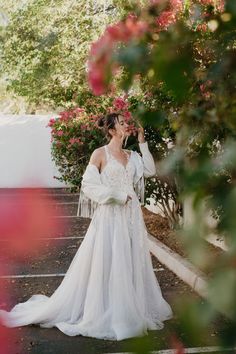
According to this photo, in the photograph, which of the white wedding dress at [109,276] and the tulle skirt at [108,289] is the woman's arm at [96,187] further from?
the tulle skirt at [108,289]

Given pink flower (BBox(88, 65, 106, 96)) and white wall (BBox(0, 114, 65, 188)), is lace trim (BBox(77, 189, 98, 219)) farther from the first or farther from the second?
white wall (BBox(0, 114, 65, 188))

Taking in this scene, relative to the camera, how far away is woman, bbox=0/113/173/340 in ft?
19.9

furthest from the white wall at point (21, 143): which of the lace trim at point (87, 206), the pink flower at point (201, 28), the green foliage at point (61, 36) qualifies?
the pink flower at point (201, 28)

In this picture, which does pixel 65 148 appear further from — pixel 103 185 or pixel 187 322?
pixel 187 322

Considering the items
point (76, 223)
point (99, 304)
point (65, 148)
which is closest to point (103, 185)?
point (99, 304)

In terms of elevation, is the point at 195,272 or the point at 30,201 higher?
the point at 30,201

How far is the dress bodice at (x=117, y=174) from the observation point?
20.6 ft

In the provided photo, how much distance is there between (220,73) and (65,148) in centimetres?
1216

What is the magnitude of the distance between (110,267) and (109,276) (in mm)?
84

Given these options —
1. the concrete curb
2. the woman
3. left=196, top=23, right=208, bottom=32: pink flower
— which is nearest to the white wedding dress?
the woman

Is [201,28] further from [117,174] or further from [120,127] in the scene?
[117,174]

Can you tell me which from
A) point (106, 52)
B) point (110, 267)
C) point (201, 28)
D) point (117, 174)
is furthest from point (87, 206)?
point (106, 52)

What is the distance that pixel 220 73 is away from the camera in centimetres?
125

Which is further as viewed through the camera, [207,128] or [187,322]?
[207,128]
